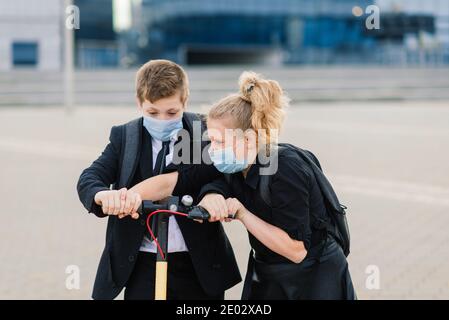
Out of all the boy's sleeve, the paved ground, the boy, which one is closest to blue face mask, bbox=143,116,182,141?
the boy

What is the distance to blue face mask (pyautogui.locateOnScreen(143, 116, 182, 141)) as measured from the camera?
9.61 feet

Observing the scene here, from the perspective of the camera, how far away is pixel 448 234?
7.38 meters

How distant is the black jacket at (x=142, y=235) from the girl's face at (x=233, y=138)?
29 centimetres

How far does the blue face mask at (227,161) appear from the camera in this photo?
261 centimetres

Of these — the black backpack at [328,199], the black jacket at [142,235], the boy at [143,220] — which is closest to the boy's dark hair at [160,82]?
the boy at [143,220]

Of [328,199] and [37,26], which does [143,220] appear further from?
[37,26]

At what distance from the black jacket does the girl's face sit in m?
0.29

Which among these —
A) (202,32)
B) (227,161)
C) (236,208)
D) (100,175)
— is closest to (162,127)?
(100,175)

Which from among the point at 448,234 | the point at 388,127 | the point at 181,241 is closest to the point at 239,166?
the point at 181,241

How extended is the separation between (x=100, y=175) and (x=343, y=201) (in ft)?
21.0

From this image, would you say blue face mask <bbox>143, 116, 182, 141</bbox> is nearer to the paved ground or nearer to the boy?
the boy

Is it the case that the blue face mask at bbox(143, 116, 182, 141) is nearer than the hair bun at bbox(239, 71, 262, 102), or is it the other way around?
the hair bun at bbox(239, 71, 262, 102)

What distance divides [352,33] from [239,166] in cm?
5850

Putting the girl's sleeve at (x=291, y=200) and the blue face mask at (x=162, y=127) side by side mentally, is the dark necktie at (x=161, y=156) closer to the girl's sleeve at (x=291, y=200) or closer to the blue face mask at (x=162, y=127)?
the blue face mask at (x=162, y=127)
